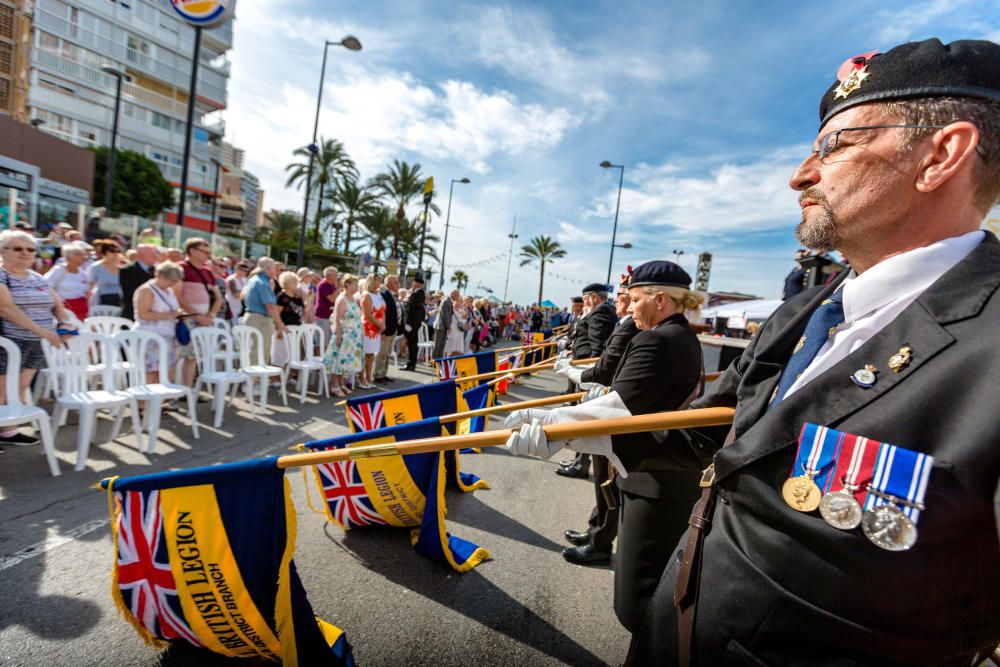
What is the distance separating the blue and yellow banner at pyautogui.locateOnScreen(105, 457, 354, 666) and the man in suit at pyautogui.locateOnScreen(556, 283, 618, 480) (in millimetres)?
3656

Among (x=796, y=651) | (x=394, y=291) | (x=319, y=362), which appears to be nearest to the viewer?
(x=796, y=651)

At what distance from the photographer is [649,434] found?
163 centimetres

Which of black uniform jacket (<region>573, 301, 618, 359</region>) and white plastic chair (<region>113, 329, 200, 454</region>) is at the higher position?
black uniform jacket (<region>573, 301, 618, 359</region>)

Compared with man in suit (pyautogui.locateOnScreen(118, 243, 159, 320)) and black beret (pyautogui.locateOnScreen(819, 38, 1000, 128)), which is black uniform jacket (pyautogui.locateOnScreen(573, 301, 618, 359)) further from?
man in suit (pyautogui.locateOnScreen(118, 243, 159, 320))

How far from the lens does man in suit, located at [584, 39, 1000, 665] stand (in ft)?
2.62

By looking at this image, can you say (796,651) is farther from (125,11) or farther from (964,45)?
(125,11)

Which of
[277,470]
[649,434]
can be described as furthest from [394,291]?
[649,434]

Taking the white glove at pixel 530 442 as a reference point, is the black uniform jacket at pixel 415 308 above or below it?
above

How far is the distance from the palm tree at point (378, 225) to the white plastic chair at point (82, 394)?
3051 centimetres

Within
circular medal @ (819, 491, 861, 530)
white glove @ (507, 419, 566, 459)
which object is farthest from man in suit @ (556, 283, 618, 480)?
circular medal @ (819, 491, 861, 530)

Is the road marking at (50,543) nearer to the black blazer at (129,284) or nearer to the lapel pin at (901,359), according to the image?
the lapel pin at (901,359)

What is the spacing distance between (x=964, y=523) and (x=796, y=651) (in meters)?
0.41

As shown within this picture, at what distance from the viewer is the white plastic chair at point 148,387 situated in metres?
4.63

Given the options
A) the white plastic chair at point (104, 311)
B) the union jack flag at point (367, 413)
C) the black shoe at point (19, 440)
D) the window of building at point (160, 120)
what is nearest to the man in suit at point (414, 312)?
the white plastic chair at point (104, 311)
